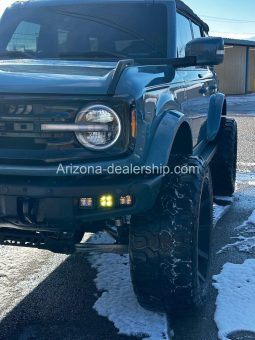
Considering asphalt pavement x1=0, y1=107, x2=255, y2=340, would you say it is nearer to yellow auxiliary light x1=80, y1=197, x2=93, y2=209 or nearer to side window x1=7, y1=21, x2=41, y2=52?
yellow auxiliary light x1=80, y1=197, x2=93, y2=209

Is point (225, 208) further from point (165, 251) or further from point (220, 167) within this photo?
point (165, 251)

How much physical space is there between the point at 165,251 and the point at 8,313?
108 centimetres

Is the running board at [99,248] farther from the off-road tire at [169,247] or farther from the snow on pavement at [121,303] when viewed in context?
the snow on pavement at [121,303]

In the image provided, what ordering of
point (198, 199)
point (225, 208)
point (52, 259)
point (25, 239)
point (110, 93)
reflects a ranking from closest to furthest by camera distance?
point (110, 93), point (25, 239), point (198, 199), point (52, 259), point (225, 208)

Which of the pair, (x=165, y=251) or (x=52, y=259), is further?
(x=52, y=259)

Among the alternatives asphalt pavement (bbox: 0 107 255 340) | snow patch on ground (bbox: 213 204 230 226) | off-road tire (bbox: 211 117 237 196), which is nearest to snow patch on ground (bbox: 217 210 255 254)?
asphalt pavement (bbox: 0 107 255 340)

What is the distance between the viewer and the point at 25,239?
256 centimetres

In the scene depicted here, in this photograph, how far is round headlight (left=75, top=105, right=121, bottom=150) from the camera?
235cm

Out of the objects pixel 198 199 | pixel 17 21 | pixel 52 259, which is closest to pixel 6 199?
pixel 198 199

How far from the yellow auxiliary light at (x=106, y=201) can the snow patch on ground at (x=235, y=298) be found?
40.8 inches

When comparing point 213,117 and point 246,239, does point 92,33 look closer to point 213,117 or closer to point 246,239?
point 213,117

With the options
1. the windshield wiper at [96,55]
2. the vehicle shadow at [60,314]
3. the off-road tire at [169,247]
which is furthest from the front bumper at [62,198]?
the windshield wiper at [96,55]

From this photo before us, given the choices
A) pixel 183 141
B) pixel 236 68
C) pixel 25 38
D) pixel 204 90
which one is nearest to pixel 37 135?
pixel 183 141

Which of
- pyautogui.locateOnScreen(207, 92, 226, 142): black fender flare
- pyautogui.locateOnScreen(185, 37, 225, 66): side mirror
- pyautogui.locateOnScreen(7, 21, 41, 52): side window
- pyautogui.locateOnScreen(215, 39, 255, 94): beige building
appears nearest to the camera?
pyautogui.locateOnScreen(185, 37, 225, 66): side mirror
